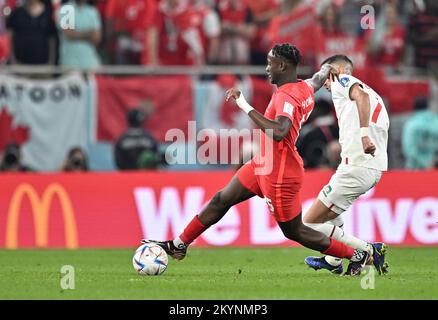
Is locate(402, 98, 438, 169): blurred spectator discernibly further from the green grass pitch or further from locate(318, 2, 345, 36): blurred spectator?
the green grass pitch

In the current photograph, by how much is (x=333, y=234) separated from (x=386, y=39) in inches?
388

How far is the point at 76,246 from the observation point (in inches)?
699

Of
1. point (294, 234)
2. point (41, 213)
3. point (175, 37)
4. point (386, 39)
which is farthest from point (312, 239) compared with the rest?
point (386, 39)

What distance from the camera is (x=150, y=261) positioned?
12133mm

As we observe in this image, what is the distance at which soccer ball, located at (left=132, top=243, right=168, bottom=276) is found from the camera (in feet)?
39.8

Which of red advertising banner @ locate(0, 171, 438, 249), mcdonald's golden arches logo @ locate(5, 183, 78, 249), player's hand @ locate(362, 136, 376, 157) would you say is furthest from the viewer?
red advertising banner @ locate(0, 171, 438, 249)

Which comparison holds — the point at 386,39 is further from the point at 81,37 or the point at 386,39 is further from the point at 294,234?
the point at 294,234

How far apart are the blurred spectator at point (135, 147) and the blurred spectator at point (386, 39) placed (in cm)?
494

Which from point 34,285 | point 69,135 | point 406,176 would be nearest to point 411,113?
point 406,176

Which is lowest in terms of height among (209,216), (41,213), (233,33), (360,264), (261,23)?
(41,213)

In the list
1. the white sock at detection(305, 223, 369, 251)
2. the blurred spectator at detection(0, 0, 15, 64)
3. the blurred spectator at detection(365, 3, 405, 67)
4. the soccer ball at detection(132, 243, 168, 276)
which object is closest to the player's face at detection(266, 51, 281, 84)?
the white sock at detection(305, 223, 369, 251)
